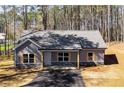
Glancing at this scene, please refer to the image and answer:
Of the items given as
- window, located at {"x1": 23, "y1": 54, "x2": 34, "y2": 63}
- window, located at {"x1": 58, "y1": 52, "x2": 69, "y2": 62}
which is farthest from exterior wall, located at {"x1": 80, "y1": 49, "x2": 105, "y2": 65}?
window, located at {"x1": 23, "y1": 54, "x2": 34, "y2": 63}

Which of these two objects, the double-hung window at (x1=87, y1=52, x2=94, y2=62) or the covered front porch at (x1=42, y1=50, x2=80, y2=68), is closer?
the covered front porch at (x1=42, y1=50, x2=80, y2=68)

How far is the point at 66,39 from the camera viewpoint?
21.6 metres

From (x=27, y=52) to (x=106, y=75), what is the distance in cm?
608

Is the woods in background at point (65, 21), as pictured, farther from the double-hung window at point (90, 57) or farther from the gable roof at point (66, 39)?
the double-hung window at point (90, 57)

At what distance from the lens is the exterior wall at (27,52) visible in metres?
21.0

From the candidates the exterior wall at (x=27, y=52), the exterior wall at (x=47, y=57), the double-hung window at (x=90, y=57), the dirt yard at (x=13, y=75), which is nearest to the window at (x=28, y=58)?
the exterior wall at (x=27, y=52)

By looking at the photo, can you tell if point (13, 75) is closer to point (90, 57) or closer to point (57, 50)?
point (57, 50)

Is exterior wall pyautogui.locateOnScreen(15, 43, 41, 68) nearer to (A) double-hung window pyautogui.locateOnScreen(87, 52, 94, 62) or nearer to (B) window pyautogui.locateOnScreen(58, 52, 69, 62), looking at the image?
(B) window pyautogui.locateOnScreen(58, 52, 69, 62)

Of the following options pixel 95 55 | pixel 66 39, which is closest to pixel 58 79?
pixel 66 39

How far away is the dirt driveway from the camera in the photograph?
54.8 ft

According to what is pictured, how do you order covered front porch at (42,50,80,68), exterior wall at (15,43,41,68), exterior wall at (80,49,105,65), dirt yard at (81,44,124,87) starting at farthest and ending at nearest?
exterior wall at (80,49,105,65) < covered front porch at (42,50,80,68) < exterior wall at (15,43,41,68) < dirt yard at (81,44,124,87)

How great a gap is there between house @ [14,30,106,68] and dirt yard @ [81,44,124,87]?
1.31 m

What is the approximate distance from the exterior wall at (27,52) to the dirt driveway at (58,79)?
1671 mm
